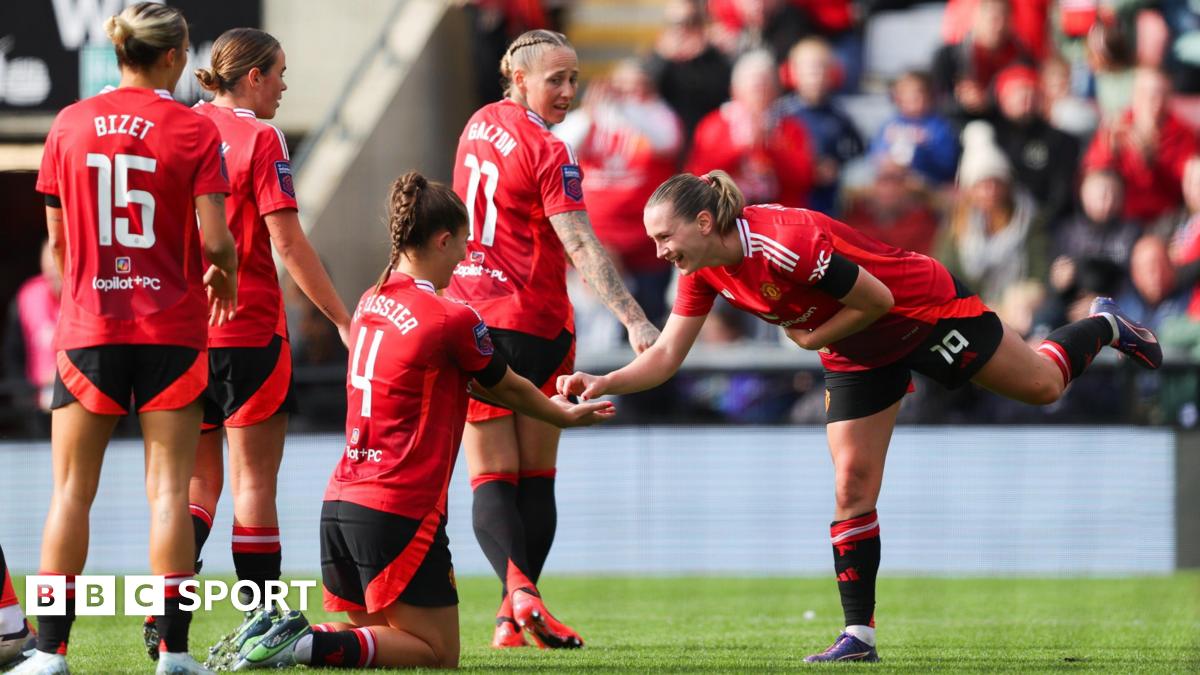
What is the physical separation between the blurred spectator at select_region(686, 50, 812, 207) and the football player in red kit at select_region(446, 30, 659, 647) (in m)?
5.50

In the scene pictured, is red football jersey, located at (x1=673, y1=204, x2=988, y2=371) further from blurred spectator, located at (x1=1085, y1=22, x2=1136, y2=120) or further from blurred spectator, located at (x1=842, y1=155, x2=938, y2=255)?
blurred spectator, located at (x1=1085, y1=22, x2=1136, y2=120)

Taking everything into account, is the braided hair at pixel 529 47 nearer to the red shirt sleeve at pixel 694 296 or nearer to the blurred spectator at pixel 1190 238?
the red shirt sleeve at pixel 694 296

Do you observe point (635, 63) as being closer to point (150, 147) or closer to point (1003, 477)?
point (1003, 477)

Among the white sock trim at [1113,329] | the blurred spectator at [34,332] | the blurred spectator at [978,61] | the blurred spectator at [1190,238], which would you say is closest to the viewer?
the white sock trim at [1113,329]

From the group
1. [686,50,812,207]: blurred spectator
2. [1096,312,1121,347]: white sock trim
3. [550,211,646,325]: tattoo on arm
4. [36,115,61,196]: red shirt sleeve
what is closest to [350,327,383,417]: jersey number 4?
[36,115,61,196]: red shirt sleeve

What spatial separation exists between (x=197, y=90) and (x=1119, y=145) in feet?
23.6

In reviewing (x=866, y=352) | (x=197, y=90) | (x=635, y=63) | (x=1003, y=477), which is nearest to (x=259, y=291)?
(x=866, y=352)

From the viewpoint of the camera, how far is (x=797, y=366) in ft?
34.7

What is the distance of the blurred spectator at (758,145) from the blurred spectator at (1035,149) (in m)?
1.46

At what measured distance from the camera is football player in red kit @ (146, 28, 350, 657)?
608 cm

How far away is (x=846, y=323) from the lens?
5.87 meters

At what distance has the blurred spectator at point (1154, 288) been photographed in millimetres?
11578

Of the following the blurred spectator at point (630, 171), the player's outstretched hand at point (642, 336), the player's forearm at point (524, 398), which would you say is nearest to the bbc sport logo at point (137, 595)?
the player's forearm at point (524, 398)

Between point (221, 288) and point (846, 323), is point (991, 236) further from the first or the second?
point (221, 288)
